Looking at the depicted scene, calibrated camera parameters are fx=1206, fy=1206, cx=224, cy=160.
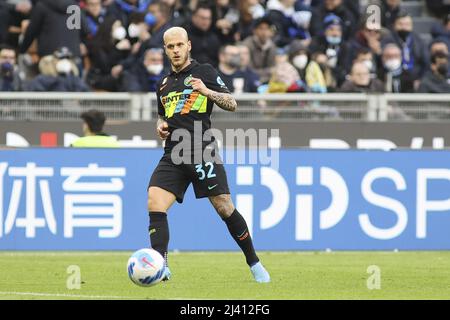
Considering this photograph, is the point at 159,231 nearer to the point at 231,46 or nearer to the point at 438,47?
the point at 231,46

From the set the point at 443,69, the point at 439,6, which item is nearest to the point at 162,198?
the point at 443,69

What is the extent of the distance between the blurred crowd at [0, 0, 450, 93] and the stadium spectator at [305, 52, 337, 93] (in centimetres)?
2

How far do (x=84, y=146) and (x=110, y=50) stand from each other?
15.2 ft

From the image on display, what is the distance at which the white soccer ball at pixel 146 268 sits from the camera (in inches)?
410

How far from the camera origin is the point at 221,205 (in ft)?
36.6

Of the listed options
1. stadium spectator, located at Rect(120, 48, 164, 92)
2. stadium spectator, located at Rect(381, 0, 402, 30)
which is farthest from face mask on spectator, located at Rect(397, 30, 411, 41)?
stadium spectator, located at Rect(120, 48, 164, 92)

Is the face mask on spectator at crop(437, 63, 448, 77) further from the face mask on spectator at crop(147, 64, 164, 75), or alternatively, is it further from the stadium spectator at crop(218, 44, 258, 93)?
the face mask on spectator at crop(147, 64, 164, 75)

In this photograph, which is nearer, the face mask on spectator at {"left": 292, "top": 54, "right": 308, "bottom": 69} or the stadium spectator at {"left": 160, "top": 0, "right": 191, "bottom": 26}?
the face mask on spectator at {"left": 292, "top": 54, "right": 308, "bottom": 69}

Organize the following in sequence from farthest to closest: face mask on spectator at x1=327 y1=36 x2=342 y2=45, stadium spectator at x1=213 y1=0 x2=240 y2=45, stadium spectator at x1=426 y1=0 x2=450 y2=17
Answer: stadium spectator at x1=426 y1=0 x2=450 y2=17 → face mask on spectator at x1=327 y1=36 x2=342 y2=45 → stadium spectator at x1=213 y1=0 x2=240 y2=45

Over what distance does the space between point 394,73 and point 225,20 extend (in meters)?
2.97

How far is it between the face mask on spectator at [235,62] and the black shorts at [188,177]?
7.83m

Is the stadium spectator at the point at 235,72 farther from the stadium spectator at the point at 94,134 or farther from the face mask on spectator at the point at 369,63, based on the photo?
the stadium spectator at the point at 94,134

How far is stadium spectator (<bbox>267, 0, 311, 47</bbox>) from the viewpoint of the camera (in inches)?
815
